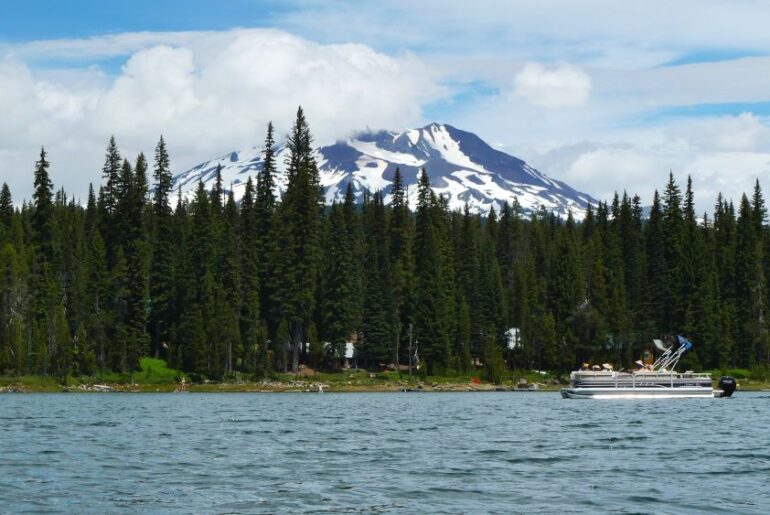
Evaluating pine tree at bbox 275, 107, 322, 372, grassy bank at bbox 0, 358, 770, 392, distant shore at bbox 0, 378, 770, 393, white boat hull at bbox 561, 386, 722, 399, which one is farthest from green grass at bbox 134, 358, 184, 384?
white boat hull at bbox 561, 386, 722, 399

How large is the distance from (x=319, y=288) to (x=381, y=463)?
102 m

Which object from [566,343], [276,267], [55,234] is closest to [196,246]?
[276,267]

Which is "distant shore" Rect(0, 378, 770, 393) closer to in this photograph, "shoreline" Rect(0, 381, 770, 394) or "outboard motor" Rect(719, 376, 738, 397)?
"shoreline" Rect(0, 381, 770, 394)

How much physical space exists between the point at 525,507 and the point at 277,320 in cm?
10621

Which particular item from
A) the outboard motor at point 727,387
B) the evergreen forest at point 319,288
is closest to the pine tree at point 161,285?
the evergreen forest at point 319,288

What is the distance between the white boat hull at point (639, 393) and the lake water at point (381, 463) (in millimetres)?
33489

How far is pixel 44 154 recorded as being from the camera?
13925 cm

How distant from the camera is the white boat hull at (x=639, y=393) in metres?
104

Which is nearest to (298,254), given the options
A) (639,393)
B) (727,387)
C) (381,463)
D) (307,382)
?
(307,382)

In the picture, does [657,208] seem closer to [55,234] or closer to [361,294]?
[361,294]

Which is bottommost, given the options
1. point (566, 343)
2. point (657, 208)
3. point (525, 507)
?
point (525, 507)

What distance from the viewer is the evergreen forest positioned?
413 feet

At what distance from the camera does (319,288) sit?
5581 inches

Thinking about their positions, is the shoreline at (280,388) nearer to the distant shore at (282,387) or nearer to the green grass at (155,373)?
the distant shore at (282,387)
